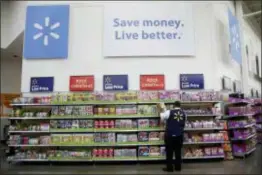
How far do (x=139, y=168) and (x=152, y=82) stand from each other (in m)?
2.43

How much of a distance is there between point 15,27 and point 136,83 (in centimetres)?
496

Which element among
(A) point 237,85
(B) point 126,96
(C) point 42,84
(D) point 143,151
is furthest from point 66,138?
(A) point 237,85

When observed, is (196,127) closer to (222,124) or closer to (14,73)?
(222,124)

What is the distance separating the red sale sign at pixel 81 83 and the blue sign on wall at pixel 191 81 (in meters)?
2.61

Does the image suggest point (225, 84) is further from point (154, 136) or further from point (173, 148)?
point (173, 148)

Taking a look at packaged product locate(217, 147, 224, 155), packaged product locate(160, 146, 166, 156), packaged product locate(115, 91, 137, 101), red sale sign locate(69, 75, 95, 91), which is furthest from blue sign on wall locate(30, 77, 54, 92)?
packaged product locate(217, 147, 224, 155)

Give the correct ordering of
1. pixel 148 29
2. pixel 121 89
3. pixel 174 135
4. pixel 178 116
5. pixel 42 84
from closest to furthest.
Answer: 1. pixel 174 135
2. pixel 178 116
3. pixel 121 89
4. pixel 42 84
5. pixel 148 29

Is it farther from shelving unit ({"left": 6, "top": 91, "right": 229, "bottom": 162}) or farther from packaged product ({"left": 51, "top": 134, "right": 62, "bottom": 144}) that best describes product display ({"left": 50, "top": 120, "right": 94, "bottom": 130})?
packaged product ({"left": 51, "top": 134, "right": 62, "bottom": 144})

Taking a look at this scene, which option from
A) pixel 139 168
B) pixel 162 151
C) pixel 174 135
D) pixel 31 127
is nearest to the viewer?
pixel 174 135

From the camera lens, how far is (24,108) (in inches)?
284

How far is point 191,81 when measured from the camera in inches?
284

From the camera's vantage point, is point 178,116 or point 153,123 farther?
point 153,123

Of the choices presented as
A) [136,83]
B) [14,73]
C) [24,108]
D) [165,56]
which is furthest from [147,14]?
[14,73]

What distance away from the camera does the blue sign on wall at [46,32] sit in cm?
741
